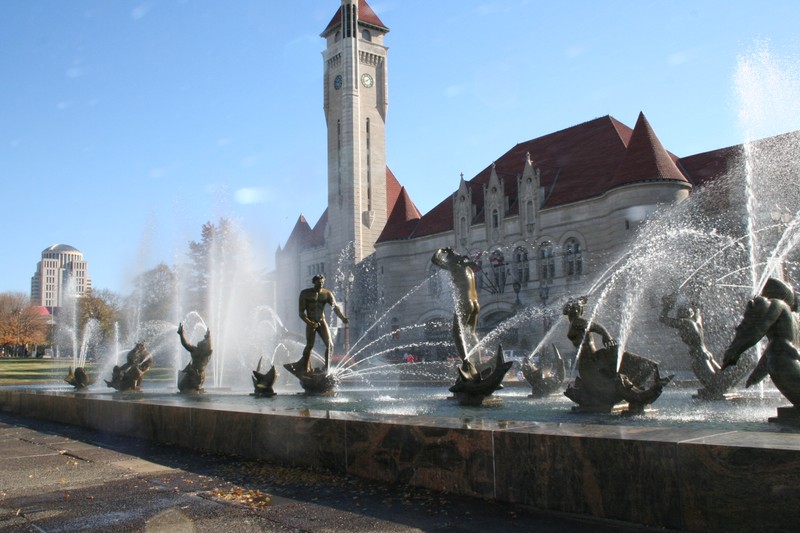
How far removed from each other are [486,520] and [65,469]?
15.2 feet

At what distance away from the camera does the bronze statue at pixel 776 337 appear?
6.13 meters

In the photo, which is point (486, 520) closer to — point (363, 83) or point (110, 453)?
point (110, 453)

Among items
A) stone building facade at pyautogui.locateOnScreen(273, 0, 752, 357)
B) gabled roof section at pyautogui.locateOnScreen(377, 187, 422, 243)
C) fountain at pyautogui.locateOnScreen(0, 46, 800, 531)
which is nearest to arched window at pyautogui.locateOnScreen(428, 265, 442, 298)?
stone building facade at pyautogui.locateOnScreen(273, 0, 752, 357)

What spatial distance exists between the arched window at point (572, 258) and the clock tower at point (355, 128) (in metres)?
22.8

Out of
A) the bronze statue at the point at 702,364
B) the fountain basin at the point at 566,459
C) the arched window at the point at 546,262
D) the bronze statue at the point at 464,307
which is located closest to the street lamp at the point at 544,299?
the arched window at the point at 546,262

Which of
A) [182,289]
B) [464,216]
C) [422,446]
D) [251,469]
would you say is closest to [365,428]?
[422,446]

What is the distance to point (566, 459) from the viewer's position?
455cm

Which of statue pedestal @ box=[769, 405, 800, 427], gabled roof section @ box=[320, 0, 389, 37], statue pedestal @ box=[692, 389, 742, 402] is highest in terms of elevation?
gabled roof section @ box=[320, 0, 389, 37]

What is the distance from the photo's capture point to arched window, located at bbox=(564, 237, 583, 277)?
44.4 metres

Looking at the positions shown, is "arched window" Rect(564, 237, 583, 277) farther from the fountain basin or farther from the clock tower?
the fountain basin

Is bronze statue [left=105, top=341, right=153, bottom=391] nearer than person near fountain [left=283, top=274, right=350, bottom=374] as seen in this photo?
No

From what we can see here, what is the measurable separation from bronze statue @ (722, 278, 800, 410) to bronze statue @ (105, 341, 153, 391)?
45.6ft

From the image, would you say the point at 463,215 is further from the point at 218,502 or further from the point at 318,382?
the point at 218,502

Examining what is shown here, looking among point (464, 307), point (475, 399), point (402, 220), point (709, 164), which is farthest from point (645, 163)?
point (475, 399)
